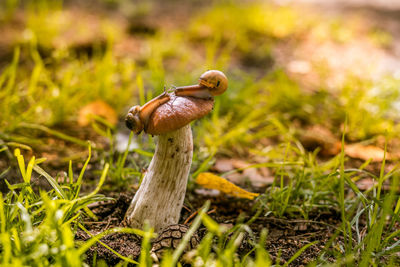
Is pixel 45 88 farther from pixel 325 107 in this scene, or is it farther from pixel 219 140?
pixel 325 107

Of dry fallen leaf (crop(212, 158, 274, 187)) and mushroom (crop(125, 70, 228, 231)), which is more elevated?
mushroom (crop(125, 70, 228, 231))

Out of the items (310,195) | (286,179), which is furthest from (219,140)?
(310,195)

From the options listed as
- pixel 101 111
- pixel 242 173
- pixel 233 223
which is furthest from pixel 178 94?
pixel 101 111

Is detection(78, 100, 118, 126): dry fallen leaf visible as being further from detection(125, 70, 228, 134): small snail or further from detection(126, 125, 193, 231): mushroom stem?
detection(125, 70, 228, 134): small snail

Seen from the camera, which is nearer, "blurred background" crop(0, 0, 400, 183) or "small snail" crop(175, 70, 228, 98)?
"small snail" crop(175, 70, 228, 98)

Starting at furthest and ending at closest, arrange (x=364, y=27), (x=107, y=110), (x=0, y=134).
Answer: (x=364, y=27)
(x=107, y=110)
(x=0, y=134)

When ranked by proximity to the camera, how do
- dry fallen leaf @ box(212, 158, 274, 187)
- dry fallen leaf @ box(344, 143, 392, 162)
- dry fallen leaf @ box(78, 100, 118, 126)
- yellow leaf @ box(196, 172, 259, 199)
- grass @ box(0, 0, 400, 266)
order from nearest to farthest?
grass @ box(0, 0, 400, 266) → yellow leaf @ box(196, 172, 259, 199) → dry fallen leaf @ box(212, 158, 274, 187) → dry fallen leaf @ box(344, 143, 392, 162) → dry fallen leaf @ box(78, 100, 118, 126)

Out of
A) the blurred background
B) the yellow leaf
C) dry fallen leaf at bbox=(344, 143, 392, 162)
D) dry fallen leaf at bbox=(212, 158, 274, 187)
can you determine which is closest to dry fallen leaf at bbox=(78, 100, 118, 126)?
the blurred background
